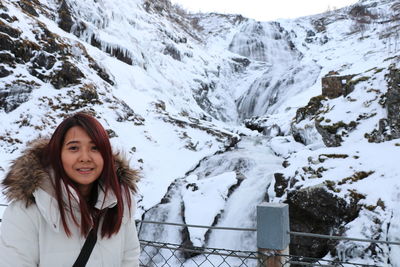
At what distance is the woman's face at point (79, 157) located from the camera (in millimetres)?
1566

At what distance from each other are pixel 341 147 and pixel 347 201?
1.79 meters

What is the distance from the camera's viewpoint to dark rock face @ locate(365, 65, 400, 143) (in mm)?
6465

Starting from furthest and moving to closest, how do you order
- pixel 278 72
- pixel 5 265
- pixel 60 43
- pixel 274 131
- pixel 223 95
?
pixel 278 72
pixel 223 95
pixel 274 131
pixel 60 43
pixel 5 265

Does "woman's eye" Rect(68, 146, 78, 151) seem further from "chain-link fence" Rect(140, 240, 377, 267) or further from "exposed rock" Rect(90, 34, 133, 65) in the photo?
"exposed rock" Rect(90, 34, 133, 65)

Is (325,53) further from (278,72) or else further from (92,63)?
(92,63)

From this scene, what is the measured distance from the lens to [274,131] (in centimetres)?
1611

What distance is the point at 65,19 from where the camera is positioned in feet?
51.0

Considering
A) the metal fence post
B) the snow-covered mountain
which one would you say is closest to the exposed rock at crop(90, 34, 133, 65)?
the snow-covered mountain

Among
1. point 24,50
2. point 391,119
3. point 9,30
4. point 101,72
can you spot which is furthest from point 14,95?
point 391,119

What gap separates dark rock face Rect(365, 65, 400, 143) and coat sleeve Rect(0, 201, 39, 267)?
7.02 metres

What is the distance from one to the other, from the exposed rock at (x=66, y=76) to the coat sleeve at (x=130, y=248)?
11445 millimetres

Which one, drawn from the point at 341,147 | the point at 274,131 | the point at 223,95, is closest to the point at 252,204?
the point at 341,147

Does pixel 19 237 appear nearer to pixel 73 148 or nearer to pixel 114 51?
pixel 73 148

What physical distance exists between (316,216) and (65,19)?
1549 cm
